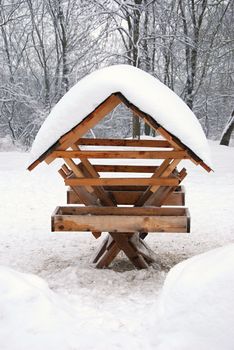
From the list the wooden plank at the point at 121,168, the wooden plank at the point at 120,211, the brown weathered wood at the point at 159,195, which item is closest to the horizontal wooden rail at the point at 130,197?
the wooden plank at the point at 121,168

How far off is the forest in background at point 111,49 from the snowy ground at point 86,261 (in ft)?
18.5

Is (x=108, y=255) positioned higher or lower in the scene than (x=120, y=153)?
lower

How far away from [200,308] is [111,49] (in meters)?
16.6

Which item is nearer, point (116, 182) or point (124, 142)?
point (116, 182)

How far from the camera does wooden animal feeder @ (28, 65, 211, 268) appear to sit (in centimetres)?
510

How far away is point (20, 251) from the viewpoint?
23.9 ft

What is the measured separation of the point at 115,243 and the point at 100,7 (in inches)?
501

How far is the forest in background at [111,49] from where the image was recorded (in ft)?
56.1

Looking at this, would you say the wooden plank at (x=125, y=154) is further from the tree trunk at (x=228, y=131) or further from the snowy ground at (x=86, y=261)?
the tree trunk at (x=228, y=131)

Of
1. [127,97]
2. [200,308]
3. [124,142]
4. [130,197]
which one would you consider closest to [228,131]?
[124,142]

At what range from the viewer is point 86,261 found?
667 cm

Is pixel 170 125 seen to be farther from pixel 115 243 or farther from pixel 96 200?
pixel 115 243

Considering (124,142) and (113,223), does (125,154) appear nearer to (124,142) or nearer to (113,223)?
(113,223)

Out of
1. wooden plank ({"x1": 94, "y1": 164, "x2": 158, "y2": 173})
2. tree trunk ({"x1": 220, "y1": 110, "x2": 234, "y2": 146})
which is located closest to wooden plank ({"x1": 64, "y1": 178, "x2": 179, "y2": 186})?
wooden plank ({"x1": 94, "y1": 164, "x2": 158, "y2": 173})
